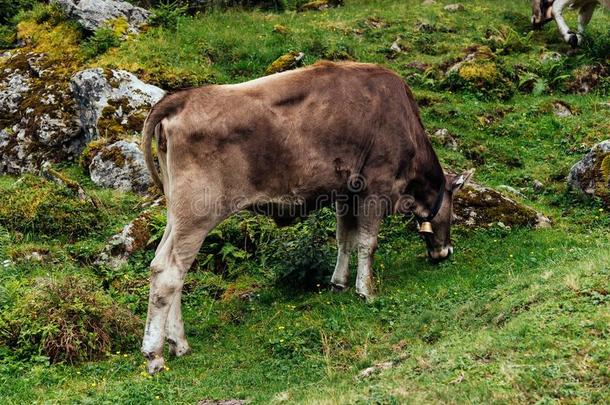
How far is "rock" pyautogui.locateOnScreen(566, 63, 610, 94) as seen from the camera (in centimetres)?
2045

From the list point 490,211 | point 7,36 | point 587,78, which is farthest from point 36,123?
point 587,78

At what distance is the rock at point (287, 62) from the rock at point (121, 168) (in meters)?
4.82

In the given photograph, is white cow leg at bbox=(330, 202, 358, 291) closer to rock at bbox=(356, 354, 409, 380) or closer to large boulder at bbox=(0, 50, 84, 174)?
rock at bbox=(356, 354, 409, 380)

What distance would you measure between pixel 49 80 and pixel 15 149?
2212mm

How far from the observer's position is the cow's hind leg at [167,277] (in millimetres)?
9344

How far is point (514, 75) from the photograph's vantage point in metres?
20.6

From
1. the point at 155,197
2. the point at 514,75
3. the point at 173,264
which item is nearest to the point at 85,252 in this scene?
the point at 155,197

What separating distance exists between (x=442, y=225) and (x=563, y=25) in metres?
13.3

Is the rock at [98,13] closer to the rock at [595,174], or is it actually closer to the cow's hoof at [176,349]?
the rock at [595,174]

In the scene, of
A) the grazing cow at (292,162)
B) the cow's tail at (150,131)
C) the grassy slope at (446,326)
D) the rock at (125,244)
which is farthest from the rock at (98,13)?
the cow's tail at (150,131)

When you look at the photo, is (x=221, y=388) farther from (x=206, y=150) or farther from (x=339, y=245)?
(x=339, y=245)

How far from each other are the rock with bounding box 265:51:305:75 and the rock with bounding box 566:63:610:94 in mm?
7291

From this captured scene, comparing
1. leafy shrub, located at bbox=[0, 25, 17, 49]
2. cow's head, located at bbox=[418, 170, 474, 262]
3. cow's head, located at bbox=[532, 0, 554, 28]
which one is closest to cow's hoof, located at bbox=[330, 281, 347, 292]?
cow's head, located at bbox=[418, 170, 474, 262]

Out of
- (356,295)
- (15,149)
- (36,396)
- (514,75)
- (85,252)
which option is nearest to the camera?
(36,396)
